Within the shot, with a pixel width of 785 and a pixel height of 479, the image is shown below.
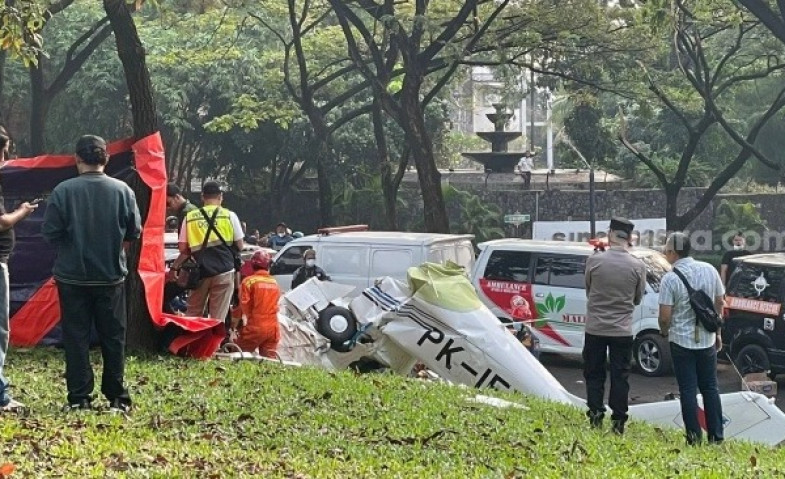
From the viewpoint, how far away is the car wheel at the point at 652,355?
56.2ft

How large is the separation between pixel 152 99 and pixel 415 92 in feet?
37.0

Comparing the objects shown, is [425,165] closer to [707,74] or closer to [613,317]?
[707,74]

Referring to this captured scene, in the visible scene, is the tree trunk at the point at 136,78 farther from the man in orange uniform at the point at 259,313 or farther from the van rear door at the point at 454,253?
the van rear door at the point at 454,253

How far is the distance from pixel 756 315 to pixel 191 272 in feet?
26.6

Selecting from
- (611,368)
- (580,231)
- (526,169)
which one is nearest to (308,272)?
(611,368)

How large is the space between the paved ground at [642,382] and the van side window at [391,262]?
2.62 meters

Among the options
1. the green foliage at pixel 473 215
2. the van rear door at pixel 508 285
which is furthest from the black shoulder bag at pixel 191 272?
the green foliage at pixel 473 215

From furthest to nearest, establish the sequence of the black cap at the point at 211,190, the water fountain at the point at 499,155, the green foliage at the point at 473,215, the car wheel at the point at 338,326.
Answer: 1. the water fountain at the point at 499,155
2. the green foliage at the point at 473,215
3. the car wheel at the point at 338,326
4. the black cap at the point at 211,190

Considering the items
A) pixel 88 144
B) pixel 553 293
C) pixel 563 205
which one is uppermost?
pixel 88 144

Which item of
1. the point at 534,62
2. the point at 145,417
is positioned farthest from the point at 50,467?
the point at 534,62

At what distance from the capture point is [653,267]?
1716 centimetres

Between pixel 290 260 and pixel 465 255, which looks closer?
pixel 465 255

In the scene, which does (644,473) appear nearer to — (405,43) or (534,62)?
(405,43)

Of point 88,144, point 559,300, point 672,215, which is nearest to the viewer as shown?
point 88,144
